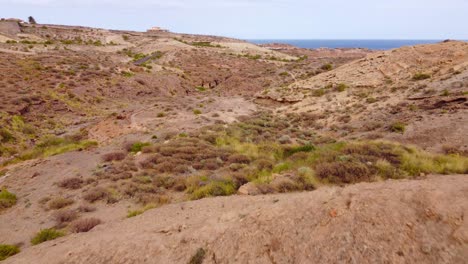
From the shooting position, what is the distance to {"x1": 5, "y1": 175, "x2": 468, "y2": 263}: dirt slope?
15.6ft

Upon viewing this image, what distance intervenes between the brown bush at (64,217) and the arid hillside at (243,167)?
43 millimetres

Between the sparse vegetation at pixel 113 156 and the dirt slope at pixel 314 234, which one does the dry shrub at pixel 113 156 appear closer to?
the sparse vegetation at pixel 113 156

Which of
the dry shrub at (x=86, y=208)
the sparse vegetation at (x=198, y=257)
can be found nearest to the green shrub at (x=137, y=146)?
the dry shrub at (x=86, y=208)

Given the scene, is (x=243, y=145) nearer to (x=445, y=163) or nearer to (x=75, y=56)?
(x=445, y=163)

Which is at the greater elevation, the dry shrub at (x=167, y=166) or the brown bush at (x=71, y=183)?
the dry shrub at (x=167, y=166)

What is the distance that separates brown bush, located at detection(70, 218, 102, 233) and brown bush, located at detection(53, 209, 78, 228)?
0.44 metres

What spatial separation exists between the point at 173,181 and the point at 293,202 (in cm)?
532

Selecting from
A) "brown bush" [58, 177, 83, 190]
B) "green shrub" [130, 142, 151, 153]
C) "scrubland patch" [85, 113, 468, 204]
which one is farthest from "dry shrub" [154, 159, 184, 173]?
"green shrub" [130, 142, 151, 153]

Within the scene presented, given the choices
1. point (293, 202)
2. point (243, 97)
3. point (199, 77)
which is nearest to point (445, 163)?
point (293, 202)

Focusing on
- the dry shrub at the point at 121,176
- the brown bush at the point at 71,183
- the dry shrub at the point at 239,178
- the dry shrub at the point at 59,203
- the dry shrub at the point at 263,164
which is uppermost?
the dry shrub at the point at 239,178

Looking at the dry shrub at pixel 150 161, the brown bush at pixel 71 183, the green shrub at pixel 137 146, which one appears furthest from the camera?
the green shrub at pixel 137 146

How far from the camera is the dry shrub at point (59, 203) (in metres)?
9.45

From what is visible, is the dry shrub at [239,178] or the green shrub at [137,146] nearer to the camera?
the dry shrub at [239,178]

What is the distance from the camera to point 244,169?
10867 mm
